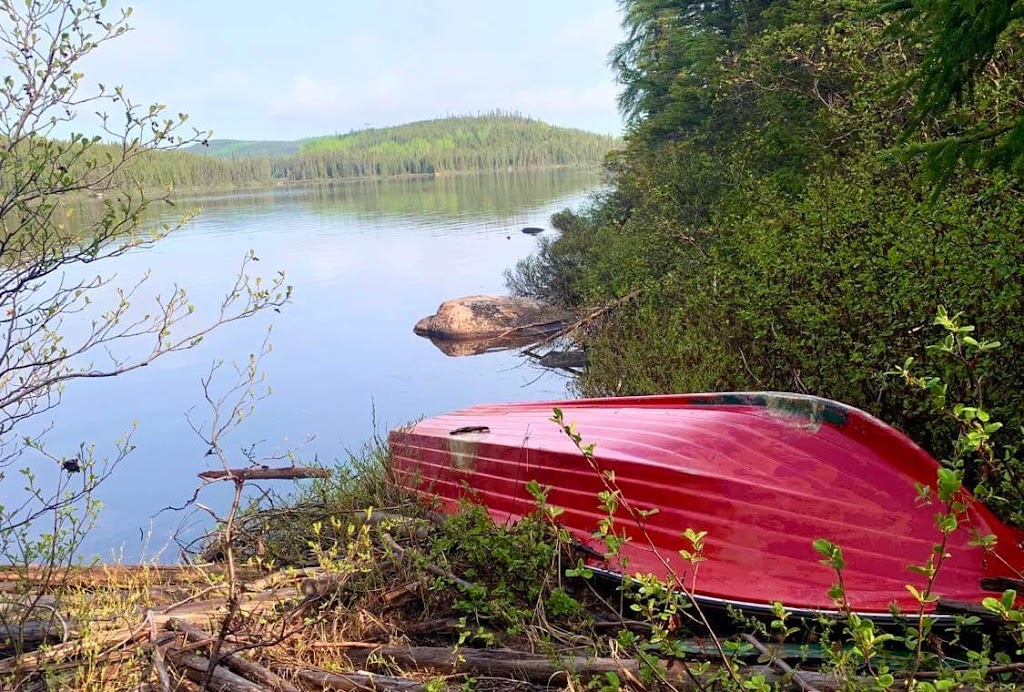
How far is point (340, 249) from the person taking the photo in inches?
1208

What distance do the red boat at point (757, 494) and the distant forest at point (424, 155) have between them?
86.2 m

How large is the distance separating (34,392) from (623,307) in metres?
7.60

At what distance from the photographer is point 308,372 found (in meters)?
13.9

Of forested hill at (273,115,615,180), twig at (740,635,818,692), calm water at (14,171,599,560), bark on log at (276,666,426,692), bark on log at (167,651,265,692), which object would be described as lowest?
calm water at (14,171,599,560)

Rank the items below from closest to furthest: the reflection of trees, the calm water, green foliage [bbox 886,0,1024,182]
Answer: green foliage [bbox 886,0,1024,182]
the calm water
the reflection of trees

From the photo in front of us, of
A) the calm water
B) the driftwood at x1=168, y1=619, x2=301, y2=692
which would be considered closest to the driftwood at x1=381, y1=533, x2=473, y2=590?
the driftwood at x1=168, y1=619, x2=301, y2=692

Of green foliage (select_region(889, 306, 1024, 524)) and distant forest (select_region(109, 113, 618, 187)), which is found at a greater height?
distant forest (select_region(109, 113, 618, 187))

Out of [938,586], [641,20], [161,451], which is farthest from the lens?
[641,20]

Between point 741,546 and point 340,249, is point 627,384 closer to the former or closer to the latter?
point 741,546

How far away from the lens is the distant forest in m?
98.2

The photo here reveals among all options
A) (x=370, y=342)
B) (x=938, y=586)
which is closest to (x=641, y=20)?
(x=370, y=342)

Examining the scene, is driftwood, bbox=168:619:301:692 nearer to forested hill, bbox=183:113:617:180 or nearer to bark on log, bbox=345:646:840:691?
bark on log, bbox=345:646:840:691

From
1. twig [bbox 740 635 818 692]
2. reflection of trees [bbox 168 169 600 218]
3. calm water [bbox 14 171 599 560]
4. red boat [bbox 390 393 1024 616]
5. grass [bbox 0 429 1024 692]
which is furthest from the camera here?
reflection of trees [bbox 168 169 600 218]

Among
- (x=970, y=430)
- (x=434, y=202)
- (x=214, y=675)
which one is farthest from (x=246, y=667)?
(x=434, y=202)
